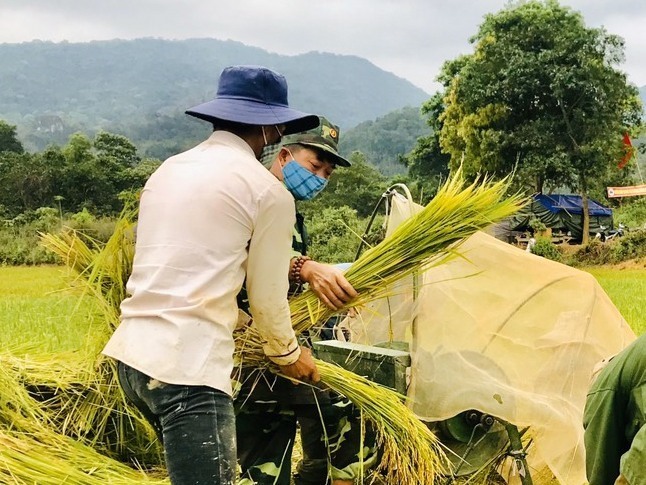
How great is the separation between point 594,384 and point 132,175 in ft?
82.2

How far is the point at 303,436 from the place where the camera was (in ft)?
8.50

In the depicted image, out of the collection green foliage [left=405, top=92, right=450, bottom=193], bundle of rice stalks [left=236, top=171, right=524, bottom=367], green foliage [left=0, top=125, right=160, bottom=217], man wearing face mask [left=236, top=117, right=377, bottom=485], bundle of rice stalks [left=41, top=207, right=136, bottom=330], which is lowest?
green foliage [left=0, top=125, right=160, bottom=217]

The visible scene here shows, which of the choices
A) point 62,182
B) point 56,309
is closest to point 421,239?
point 56,309

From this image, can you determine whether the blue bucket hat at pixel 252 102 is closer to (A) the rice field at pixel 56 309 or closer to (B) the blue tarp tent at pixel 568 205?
(A) the rice field at pixel 56 309

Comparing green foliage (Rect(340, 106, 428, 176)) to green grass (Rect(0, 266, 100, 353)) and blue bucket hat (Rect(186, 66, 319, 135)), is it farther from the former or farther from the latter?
blue bucket hat (Rect(186, 66, 319, 135))

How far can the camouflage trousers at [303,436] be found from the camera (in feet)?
7.94

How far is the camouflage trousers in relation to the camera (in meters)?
2.42

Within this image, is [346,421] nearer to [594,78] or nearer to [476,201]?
[476,201]

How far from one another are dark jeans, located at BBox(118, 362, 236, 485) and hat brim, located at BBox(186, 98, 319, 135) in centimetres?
68

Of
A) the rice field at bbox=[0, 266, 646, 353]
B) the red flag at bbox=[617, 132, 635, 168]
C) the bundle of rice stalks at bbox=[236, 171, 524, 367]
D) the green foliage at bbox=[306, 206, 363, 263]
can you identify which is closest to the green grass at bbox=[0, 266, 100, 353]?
the rice field at bbox=[0, 266, 646, 353]

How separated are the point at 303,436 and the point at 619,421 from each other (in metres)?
1.29

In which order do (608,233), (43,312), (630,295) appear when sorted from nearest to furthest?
(43,312)
(630,295)
(608,233)

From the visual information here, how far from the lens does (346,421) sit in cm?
254

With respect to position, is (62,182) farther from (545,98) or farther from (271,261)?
(271,261)
